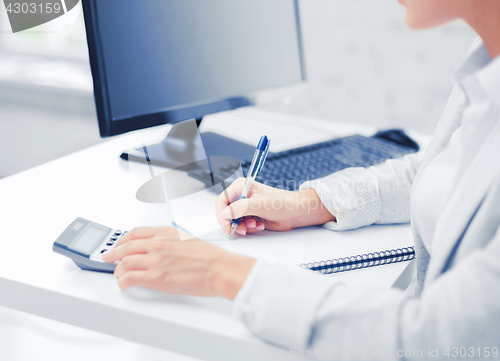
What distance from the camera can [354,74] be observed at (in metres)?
1.64

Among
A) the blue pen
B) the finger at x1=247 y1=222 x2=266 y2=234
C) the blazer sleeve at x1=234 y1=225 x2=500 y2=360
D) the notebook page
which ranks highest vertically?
the blue pen

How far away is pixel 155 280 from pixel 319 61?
4.66 feet

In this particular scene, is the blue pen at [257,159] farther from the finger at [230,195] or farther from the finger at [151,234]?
the finger at [151,234]

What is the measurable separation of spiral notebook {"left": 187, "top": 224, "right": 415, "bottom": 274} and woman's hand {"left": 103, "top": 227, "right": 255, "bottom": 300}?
9cm

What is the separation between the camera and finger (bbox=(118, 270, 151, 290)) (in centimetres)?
48

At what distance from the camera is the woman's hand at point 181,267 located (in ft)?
1.50

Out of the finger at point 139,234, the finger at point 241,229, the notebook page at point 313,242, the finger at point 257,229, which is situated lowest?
the notebook page at point 313,242

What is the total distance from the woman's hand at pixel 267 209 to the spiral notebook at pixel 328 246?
13mm

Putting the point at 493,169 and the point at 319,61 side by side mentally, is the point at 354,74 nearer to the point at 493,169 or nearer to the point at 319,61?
the point at 319,61

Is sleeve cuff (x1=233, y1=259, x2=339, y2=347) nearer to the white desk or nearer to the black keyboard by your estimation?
the white desk

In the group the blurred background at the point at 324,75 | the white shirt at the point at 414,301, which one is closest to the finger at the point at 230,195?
the white shirt at the point at 414,301

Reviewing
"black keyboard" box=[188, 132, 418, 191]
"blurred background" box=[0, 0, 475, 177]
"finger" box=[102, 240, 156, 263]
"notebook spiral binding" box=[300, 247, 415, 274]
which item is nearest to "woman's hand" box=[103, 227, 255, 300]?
"finger" box=[102, 240, 156, 263]

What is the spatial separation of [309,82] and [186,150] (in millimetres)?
1062

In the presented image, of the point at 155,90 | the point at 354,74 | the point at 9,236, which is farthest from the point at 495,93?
the point at 354,74
